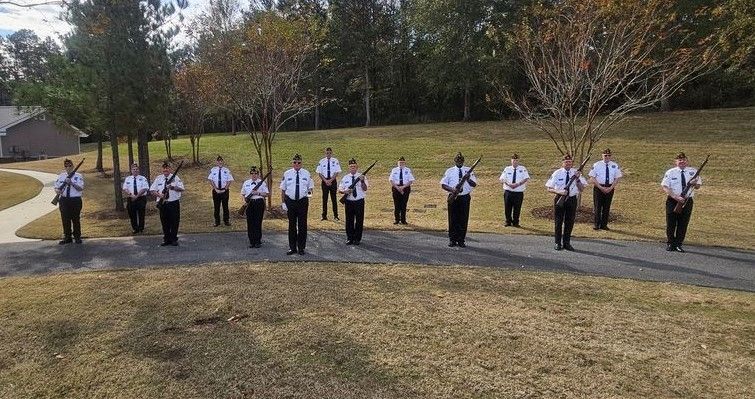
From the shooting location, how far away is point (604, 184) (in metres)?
12.0

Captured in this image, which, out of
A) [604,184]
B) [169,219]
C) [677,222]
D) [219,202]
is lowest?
[677,222]

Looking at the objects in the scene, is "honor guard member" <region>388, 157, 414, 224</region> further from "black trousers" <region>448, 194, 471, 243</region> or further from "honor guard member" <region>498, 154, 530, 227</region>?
"black trousers" <region>448, 194, 471, 243</region>

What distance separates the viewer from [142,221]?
42.1 feet

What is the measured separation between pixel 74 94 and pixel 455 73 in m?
28.6

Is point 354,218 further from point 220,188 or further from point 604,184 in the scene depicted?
point 604,184

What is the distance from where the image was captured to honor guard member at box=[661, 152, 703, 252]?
9.97 metres

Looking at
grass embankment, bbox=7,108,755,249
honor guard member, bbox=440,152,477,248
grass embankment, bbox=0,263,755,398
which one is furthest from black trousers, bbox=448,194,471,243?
grass embankment, bbox=0,263,755,398

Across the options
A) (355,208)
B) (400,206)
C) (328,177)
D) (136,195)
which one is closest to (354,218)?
(355,208)

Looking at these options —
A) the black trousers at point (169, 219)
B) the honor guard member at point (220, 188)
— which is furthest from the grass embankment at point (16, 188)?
the black trousers at point (169, 219)

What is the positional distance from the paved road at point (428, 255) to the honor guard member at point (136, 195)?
3.39 ft

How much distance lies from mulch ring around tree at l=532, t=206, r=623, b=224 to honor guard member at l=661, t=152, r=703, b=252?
3.00 meters

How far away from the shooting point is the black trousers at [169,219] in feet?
36.4

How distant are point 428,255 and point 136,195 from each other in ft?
24.1

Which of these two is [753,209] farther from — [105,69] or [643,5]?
[105,69]
